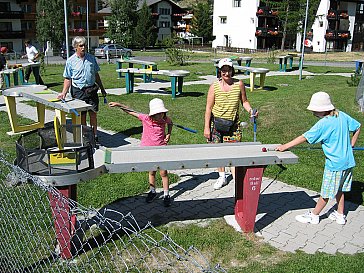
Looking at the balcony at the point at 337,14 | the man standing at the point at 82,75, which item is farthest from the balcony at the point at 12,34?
the man standing at the point at 82,75

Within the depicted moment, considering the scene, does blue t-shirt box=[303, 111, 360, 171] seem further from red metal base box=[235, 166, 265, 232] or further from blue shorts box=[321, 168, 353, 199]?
red metal base box=[235, 166, 265, 232]

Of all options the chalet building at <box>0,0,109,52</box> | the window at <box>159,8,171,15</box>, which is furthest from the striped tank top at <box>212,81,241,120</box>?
the window at <box>159,8,171,15</box>

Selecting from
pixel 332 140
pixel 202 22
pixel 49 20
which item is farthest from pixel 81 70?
pixel 202 22

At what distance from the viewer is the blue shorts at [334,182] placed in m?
4.52

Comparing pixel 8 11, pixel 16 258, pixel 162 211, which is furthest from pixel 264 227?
pixel 8 11

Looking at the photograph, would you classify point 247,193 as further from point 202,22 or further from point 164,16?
point 164,16

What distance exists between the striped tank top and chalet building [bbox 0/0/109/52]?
4470 cm

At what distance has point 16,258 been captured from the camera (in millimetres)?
3918

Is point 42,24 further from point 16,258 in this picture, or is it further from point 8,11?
point 16,258

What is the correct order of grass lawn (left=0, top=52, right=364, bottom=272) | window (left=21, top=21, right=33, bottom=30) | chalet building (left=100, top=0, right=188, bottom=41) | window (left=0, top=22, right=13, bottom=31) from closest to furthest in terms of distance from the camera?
grass lawn (left=0, top=52, right=364, bottom=272)
window (left=0, top=22, right=13, bottom=31)
window (left=21, top=21, right=33, bottom=30)
chalet building (left=100, top=0, right=188, bottom=41)

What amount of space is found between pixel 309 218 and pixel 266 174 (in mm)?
1591

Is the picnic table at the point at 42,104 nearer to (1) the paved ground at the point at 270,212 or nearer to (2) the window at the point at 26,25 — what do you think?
(1) the paved ground at the point at 270,212

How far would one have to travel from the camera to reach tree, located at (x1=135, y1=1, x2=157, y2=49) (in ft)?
165

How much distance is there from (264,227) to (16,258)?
8.36 feet
